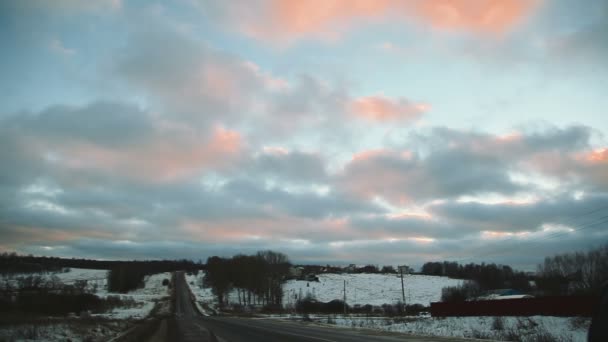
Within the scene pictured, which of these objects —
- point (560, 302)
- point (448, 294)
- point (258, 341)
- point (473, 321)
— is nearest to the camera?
point (258, 341)

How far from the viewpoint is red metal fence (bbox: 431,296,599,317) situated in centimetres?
3045

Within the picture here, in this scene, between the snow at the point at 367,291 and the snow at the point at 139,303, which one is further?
the snow at the point at 367,291

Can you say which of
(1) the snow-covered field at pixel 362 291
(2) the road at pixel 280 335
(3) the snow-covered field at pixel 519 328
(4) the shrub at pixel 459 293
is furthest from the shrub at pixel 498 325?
(1) the snow-covered field at pixel 362 291

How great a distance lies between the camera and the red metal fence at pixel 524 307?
1199 inches

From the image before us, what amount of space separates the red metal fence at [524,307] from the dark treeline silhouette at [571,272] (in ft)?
143

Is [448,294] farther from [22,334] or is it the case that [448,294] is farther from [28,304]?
[22,334]

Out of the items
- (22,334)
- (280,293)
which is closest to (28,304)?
(22,334)

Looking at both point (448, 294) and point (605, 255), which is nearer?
point (605, 255)

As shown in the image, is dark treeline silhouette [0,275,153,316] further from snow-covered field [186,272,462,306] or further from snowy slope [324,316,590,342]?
snow-covered field [186,272,462,306]

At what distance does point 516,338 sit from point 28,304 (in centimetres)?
5620

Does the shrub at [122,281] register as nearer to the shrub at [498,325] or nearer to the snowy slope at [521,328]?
the snowy slope at [521,328]

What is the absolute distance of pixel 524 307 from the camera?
120 feet

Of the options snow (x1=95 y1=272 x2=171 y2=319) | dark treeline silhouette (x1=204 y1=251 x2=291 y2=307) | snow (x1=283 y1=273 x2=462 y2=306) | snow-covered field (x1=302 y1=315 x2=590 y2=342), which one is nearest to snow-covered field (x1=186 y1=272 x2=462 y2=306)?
snow (x1=283 y1=273 x2=462 y2=306)

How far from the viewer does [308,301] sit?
292ft
